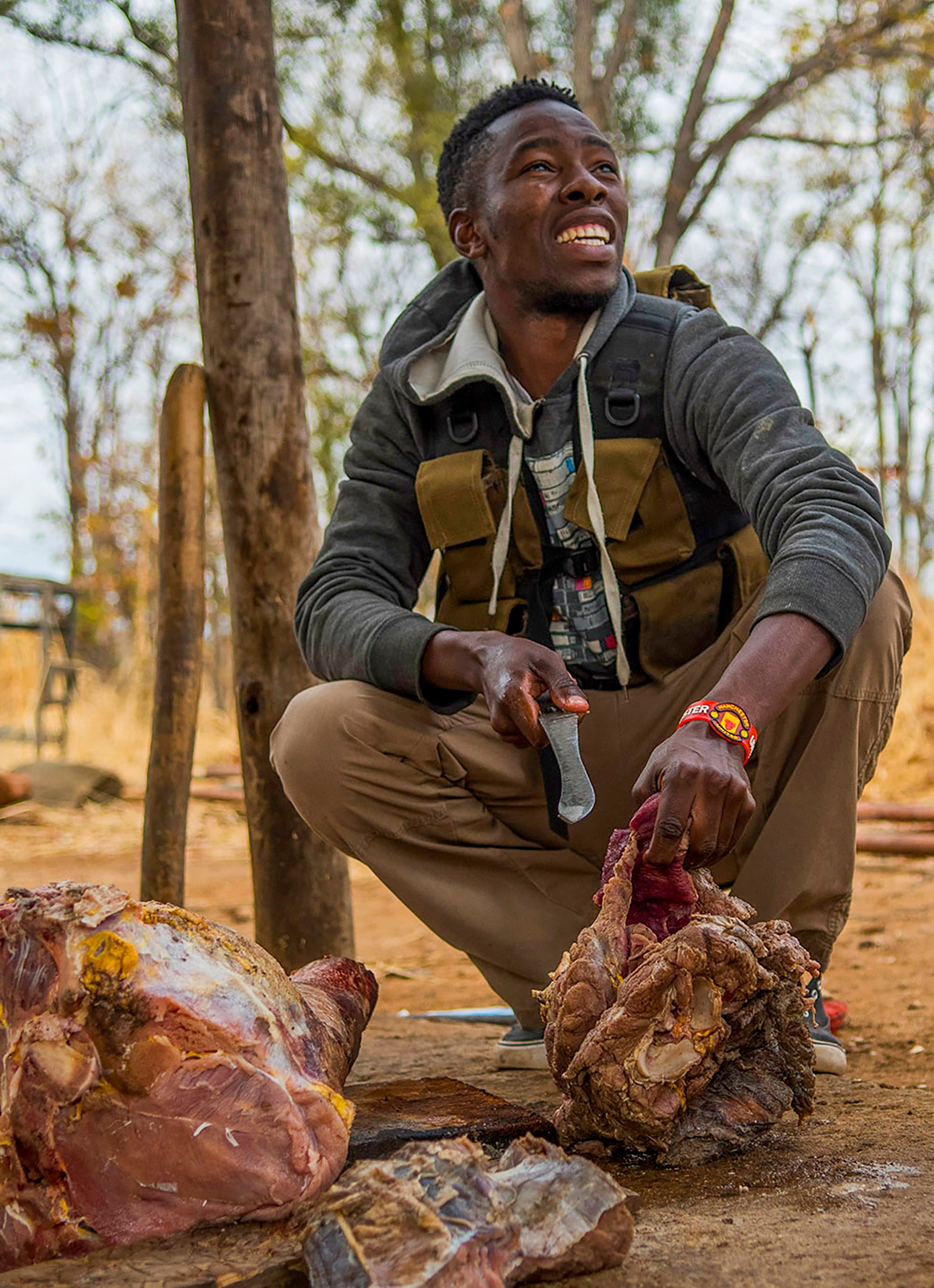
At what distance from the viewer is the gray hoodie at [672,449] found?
2.23m

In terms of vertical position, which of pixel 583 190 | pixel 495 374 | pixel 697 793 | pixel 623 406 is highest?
pixel 583 190

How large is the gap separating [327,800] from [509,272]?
136 cm

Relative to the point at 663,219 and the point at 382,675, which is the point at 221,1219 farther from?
the point at 663,219

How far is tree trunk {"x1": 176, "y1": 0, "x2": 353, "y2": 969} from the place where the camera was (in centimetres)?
325

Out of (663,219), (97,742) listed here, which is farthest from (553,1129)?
(97,742)

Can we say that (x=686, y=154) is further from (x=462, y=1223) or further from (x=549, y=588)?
(x=462, y=1223)

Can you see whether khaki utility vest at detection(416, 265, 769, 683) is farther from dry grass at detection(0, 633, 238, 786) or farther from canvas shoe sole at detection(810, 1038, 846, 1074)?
dry grass at detection(0, 633, 238, 786)

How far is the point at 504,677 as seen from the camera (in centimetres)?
228

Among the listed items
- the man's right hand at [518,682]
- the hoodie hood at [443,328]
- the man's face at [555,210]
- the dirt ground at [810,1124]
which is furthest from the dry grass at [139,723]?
the man's right hand at [518,682]

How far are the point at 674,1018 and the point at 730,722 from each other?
0.50m

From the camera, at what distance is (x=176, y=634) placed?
346 centimetres

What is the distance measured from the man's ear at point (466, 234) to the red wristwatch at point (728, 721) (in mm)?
1577

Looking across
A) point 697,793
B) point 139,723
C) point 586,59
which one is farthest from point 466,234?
point 139,723

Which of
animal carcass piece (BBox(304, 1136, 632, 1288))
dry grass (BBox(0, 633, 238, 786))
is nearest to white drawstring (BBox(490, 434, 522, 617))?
animal carcass piece (BBox(304, 1136, 632, 1288))
